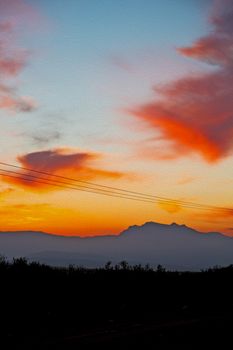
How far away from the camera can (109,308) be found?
2141cm

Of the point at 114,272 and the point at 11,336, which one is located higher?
the point at 114,272

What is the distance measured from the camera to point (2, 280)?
21281 mm

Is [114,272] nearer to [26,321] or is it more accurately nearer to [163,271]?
[163,271]

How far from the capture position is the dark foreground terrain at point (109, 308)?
13.6 m

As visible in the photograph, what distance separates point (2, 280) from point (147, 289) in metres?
8.37

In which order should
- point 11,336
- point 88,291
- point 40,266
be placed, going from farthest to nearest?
point 40,266 → point 88,291 → point 11,336

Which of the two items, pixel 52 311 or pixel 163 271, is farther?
pixel 163 271

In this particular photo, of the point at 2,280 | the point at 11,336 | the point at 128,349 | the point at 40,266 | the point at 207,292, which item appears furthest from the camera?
the point at 207,292

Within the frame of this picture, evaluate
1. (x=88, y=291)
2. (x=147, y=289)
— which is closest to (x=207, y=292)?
(x=147, y=289)

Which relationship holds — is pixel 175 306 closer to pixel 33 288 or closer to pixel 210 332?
pixel 33 288

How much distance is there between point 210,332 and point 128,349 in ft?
13.1

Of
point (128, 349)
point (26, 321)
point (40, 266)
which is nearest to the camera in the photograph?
point (128, 349)

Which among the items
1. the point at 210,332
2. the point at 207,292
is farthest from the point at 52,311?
the point at 207,292

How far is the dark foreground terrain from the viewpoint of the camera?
13.6 metres
